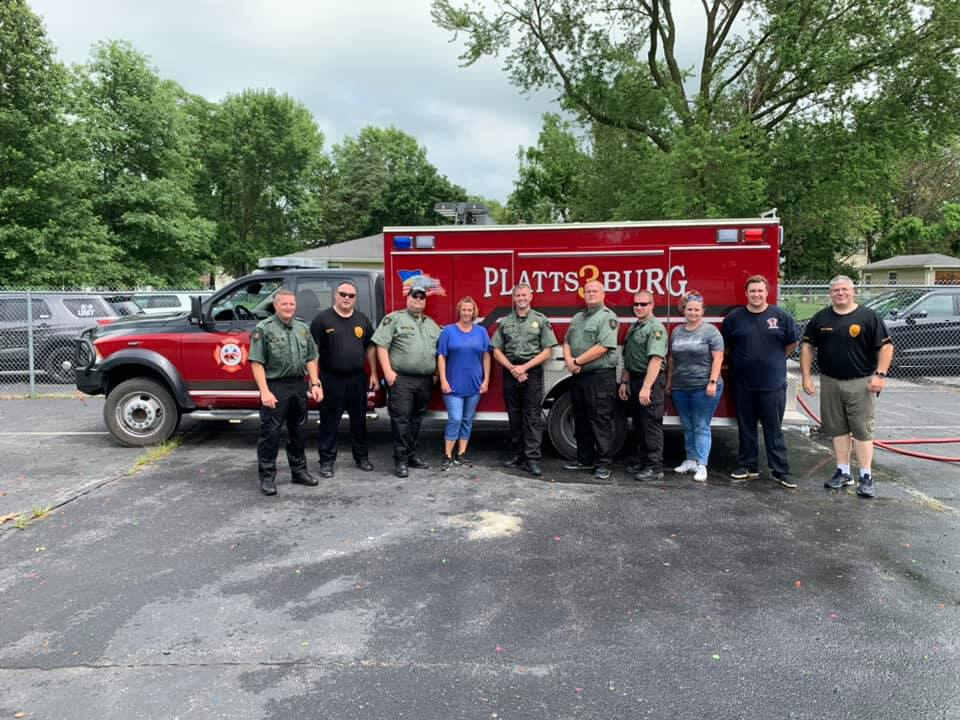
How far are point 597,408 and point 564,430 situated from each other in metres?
0.78

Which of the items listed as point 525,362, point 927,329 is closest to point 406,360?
point 525,362

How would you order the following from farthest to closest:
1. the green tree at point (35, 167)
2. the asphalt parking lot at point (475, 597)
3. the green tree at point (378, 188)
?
the green tree at point (378, 188) < the green tree at point (35, 167) < the asphalt parking lot at point (475, 597)

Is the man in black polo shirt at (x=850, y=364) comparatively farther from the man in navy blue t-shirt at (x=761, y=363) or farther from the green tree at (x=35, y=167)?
the green tree at (x=35, y=167)

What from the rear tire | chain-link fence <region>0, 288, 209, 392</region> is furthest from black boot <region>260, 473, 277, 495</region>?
chain-link fence <region>0, 288, 209, 392</region>

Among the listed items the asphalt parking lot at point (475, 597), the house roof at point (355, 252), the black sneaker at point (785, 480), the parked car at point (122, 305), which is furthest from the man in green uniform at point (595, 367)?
the house roof at point (355, 252)

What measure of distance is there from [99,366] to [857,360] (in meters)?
7.72

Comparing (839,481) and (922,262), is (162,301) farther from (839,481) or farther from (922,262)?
(922,262)

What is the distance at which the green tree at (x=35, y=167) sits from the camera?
2100 cm

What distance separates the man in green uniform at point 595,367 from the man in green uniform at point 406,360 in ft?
4.44

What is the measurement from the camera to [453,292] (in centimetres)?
686

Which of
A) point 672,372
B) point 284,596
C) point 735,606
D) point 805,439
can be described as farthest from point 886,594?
point 805,439

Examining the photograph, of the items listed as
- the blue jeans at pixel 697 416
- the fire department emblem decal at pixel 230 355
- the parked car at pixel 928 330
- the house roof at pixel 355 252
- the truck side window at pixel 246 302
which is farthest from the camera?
the house roof at pixel 355 252

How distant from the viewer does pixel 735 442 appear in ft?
25.9

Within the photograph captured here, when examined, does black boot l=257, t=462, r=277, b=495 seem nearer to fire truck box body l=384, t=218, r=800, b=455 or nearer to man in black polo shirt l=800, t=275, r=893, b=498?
fire truck box body l=384, t=218, r=800, b=455
